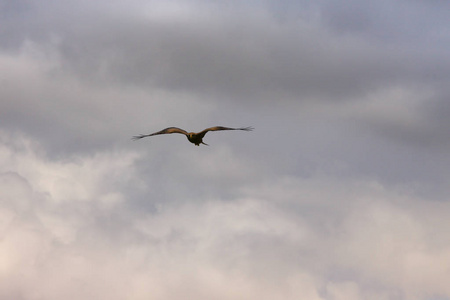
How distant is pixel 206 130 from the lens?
7375 centimetres

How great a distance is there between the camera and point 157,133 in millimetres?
74125

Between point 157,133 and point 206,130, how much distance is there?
19.9ft
